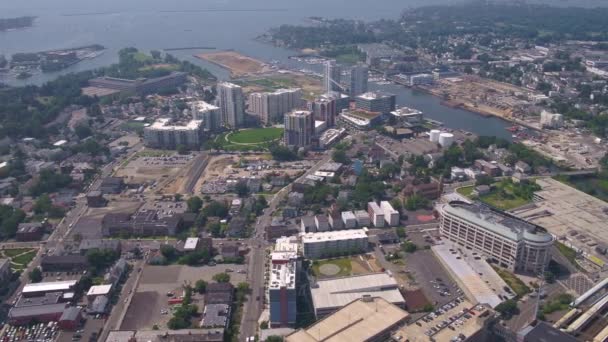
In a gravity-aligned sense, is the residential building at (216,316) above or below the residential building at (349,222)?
below

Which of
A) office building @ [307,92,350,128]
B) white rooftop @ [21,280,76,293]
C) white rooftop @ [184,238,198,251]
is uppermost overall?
office building @ [307,92,350,128]

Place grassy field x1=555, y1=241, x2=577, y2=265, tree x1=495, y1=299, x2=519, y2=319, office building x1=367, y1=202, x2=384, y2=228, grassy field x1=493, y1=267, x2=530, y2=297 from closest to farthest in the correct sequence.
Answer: tree x1=495, y1=299, x2=519, y2=319 < grassy field x1=493, y1=267, x2=530, y2=297 < grassy field x1=555, y1=241, x2=577, y2=265 < office building x1=367, y1=202, x2=384, y2=228

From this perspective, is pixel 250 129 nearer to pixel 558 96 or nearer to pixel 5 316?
pixel 5 316

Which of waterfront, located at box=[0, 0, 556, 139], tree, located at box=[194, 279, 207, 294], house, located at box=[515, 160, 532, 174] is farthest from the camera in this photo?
waterfront, located at box=[0, 0, 556, 139]

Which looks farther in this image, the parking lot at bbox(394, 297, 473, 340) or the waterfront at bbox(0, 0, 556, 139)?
the waterfront at bbox(0, 0, 556, 139)

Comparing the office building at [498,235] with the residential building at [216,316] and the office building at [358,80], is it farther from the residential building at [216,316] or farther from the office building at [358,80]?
the office building at [358,80]

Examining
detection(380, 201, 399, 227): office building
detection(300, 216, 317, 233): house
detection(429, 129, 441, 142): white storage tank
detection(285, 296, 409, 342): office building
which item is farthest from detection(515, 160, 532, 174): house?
detection(285, 296, 409, 342): office building

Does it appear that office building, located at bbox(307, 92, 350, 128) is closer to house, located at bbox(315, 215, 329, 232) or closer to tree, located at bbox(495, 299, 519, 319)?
house, located at bbox(315, 215, 329, 232)

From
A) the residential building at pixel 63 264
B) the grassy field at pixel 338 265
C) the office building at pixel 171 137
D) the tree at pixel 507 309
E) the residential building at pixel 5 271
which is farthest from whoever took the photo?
the office building at pixel 171 137

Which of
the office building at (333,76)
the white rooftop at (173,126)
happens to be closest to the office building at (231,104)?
the white rooftop at (173,126)
